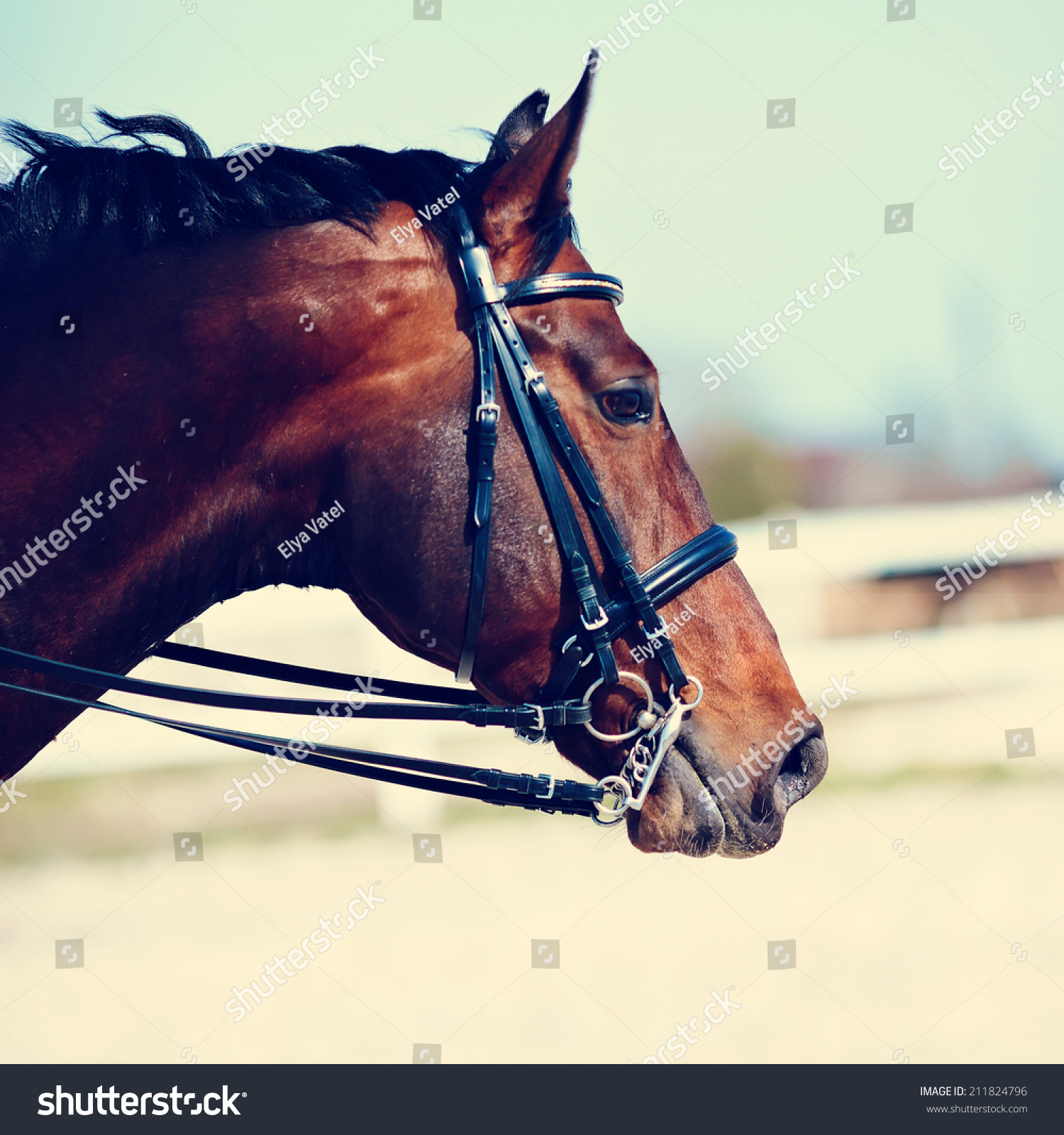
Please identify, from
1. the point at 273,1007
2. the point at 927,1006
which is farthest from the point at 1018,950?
the point at 273,1007

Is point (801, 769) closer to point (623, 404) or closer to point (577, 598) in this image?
point (577, 598)

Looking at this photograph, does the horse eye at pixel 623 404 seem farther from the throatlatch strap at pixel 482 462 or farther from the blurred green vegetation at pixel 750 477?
the blurred green vegetation at pixel 750 477

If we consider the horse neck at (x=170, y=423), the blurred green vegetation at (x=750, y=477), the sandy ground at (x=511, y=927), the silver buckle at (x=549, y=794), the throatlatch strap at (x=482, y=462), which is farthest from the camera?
the blurred green vegetation at (x=750, y=477)

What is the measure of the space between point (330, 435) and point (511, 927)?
3.93m

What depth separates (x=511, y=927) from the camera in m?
5.04

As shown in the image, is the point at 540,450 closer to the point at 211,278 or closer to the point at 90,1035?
the point at 211,278

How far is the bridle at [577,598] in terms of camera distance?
1839 mm

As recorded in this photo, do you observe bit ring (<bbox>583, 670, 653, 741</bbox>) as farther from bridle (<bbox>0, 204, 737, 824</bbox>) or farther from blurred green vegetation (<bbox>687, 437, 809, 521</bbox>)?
blurred green vegetation (<bbox>687, 437, 809, 521</bbox>)

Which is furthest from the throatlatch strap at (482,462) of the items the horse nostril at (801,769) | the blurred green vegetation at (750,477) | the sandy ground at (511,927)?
the blurred green vegetation at (750,477)

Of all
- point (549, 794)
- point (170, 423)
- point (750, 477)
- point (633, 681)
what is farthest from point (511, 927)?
point (750, 477)

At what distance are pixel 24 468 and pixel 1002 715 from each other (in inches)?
280

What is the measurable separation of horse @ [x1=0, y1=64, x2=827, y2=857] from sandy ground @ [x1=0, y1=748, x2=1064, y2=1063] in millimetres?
1728

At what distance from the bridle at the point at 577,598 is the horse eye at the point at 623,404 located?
0.38ft

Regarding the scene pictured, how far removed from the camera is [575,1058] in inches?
161
